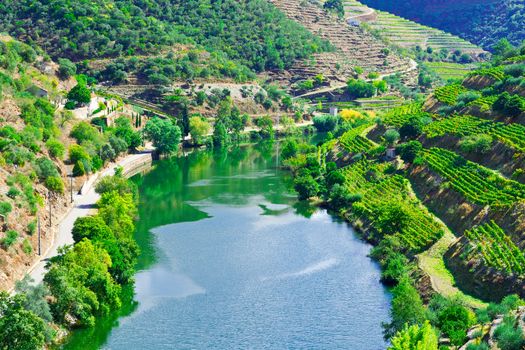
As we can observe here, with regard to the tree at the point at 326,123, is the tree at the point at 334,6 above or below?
above

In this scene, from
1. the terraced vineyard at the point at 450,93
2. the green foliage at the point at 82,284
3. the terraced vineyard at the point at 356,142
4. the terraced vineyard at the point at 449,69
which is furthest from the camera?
the terraced vineyard at the point at 449,69

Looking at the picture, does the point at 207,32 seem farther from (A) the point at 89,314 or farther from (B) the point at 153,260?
(A) the point at 89,314

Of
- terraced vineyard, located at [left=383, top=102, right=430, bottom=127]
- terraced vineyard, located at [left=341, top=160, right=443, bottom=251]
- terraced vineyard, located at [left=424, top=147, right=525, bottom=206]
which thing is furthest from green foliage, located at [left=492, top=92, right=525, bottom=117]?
terraced vineyard, located at [left=383, top=102, right=430, bottom=127]

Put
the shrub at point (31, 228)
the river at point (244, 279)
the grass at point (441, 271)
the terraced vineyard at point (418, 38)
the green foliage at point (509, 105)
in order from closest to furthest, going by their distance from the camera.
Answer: the river at point (244, 279) → the grass at point (441, 271) → the shrub at point (31, 228) → the green foliage at point (509, 105) → the terraced vineyard at point (418, 38)

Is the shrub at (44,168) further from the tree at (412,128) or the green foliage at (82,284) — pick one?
the tree at (412,128)

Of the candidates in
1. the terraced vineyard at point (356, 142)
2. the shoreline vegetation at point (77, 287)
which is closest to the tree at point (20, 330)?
the shoreline vegetation at point (77, 287)

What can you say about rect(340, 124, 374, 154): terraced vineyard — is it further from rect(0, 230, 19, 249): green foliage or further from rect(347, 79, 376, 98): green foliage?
rect(347, 79, 376, 98): green foliage

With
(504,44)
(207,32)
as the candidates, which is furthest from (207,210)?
(207,32)
